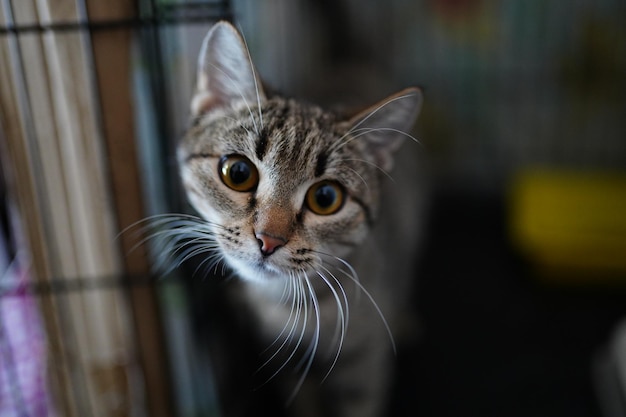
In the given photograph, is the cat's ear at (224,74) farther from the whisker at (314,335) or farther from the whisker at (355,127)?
the whisker at (314,335)

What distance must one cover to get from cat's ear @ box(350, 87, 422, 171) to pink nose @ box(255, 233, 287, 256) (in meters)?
0.19

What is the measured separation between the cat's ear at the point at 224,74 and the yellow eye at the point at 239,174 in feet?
0.27

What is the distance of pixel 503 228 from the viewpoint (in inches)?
68.6

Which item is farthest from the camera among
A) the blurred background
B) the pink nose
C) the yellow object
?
the yellow object

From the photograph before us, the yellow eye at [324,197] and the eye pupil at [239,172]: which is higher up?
the eye pupil at [239,172]

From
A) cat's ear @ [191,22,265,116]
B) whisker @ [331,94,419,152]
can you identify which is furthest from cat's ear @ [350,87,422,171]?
cat's ear @ [191,22,265,116]

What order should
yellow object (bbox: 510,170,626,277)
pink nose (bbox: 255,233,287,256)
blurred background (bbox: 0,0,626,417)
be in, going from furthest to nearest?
yellow object (bbox: 510,170,626,277)
blurred background (bbox: 0,0,626,417)
pink nose (bbox: 255,233,287,256)

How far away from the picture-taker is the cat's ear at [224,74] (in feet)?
2.21

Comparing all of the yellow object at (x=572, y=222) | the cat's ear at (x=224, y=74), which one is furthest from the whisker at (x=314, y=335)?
the yellow object at (x=572, y=222)

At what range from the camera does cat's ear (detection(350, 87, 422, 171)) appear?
2.27 ft

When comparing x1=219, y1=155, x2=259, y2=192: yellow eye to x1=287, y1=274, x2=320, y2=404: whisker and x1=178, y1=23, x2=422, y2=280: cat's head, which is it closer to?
x1=178, y1=23, x2=422, y2=280: cat's head

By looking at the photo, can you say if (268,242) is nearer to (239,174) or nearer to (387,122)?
(239,174)

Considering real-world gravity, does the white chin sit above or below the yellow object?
above

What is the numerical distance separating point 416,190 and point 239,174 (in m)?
0.86
